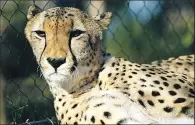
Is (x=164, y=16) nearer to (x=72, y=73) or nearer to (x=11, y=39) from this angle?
(x=11, y=39)

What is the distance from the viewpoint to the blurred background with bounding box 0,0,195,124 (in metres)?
2.43

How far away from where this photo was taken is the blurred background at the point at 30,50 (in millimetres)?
2430

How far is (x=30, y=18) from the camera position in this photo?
2076 mm

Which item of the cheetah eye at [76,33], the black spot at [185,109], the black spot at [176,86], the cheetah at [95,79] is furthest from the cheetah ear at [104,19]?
the black spot at [185,109]

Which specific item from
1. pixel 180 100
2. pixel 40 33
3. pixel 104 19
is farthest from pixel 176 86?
pixel 40 33

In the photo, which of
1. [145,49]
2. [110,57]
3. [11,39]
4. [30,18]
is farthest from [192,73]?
[145,49]

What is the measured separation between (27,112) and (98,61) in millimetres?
512

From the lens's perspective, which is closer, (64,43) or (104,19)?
(64,43)

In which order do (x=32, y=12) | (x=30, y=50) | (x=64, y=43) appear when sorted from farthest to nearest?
(x=30, y=50), (x=32, y=12), (x=64, y=43)

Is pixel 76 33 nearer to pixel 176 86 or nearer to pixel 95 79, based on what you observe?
pixel 95 79

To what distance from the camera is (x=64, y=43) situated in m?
1.92

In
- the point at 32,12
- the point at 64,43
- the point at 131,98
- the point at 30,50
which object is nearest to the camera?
the point at 131,98

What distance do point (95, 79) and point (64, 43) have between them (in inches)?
7.3

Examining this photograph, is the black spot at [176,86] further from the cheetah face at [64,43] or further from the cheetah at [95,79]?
the cheetah face at [64,43]
